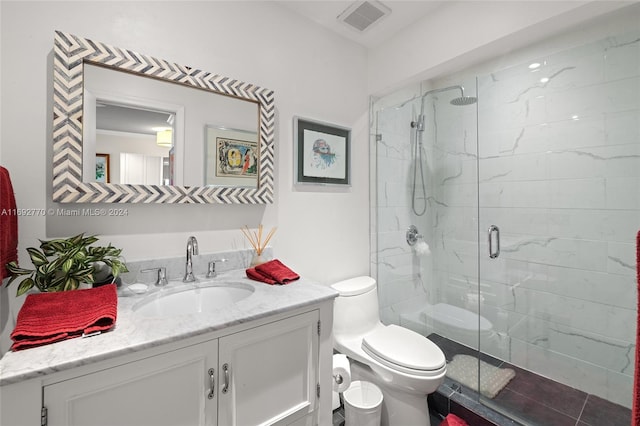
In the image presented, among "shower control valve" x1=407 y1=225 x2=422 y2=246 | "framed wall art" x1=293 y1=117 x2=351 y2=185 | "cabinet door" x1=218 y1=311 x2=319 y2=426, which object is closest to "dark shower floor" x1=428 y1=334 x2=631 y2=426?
"shower control valve" x1=407 y1=225 x2=422 y2=246

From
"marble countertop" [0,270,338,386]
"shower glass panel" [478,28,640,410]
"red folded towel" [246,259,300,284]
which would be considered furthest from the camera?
"shower glass panel" [478,28,640,410]

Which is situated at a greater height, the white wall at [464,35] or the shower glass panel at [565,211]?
the white wall at [464,35]

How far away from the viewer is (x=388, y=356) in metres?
1.52

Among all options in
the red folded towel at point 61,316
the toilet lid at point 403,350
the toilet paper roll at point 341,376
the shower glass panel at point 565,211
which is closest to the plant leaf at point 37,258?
the red folded towel at point 61,316

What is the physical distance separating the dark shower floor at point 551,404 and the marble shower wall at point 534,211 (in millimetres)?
66

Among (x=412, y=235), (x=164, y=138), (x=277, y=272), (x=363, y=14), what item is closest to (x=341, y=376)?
(x=277, y=272)

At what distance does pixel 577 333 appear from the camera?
1779mm

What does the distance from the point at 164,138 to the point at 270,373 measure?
3.75 feet

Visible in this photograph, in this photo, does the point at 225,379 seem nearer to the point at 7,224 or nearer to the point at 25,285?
the point at 25,285

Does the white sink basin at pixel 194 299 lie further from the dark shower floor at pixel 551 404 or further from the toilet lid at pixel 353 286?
the dark shower floor at pixel 551 404

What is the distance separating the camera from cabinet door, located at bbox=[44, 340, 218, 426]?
28.8 inches

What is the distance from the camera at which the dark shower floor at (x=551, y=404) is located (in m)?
1.53

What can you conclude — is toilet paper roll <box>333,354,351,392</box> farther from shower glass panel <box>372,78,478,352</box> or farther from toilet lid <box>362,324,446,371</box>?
shower glass panel <box>372,78,478,352</box>

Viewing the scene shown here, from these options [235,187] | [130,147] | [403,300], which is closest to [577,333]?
[403,300]
